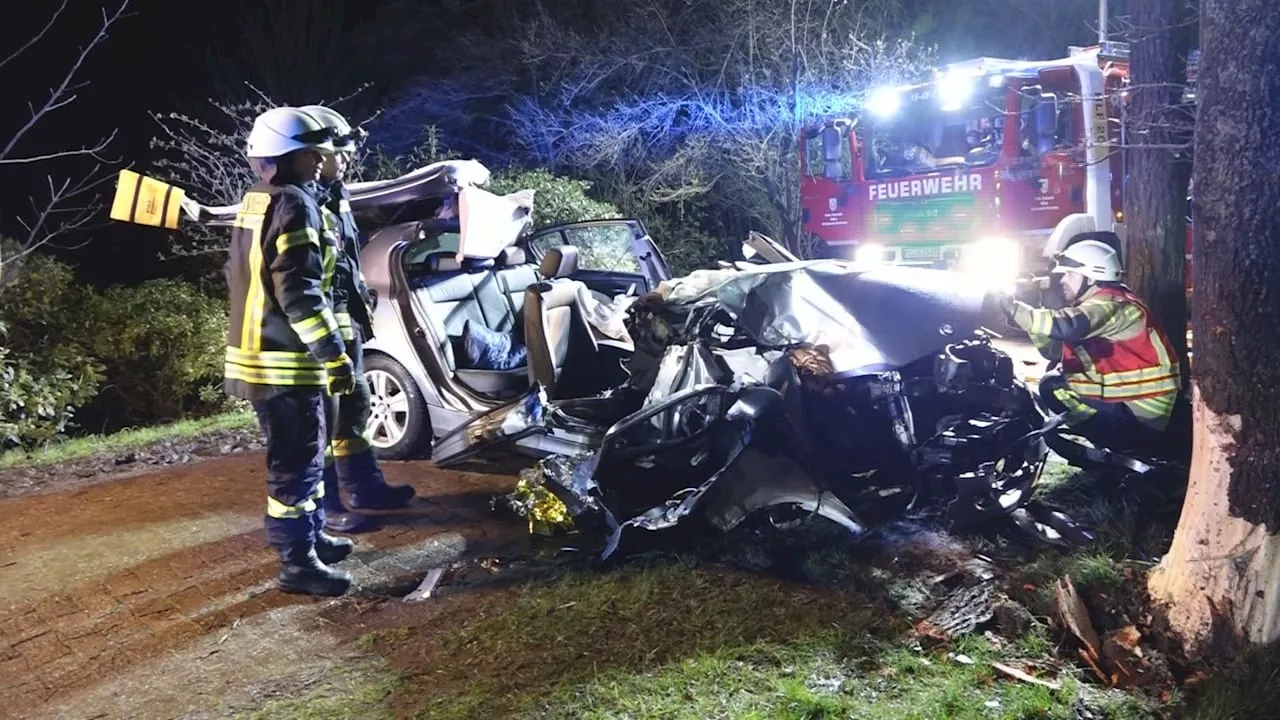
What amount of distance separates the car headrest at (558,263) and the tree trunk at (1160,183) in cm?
309

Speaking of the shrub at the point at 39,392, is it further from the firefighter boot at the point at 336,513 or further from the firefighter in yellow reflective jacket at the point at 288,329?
the firefighter in yellow reflective jacket at the point at 288,329

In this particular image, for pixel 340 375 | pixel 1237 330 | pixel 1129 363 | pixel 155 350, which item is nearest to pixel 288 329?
pixel 340 375

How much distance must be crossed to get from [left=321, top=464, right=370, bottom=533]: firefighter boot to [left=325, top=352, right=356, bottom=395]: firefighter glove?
83 centimetres

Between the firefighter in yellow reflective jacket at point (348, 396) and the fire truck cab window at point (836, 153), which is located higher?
the fire truck cab window at point (836, 153)

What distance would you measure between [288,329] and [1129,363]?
3745 mm

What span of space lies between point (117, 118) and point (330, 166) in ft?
39.5

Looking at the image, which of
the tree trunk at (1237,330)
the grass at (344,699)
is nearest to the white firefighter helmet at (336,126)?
the grass at (344,699)

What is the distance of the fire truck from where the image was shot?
8867 millimetres

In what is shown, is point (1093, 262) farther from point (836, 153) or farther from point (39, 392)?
point (39, 392)

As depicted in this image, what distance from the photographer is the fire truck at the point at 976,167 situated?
8.87 meters

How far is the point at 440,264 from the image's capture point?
612cm

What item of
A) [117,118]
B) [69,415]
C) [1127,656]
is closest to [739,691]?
[1127,656]

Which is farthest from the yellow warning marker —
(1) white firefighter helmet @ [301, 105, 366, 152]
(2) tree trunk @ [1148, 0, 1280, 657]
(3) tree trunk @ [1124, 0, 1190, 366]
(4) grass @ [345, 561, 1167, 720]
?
(3) tree trunk @ [1124, 0, 1190, 366]

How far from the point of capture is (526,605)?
3871 millimetres
